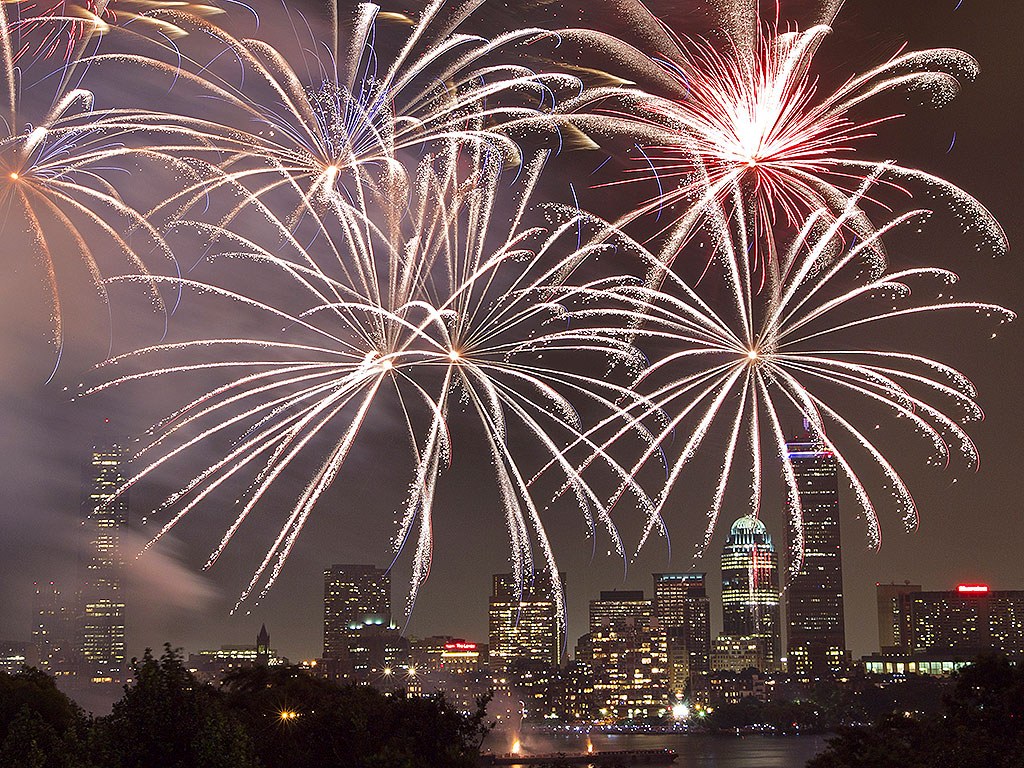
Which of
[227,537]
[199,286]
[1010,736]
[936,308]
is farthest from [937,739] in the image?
[199,286]

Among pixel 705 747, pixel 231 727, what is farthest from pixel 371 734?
pixel 705 747

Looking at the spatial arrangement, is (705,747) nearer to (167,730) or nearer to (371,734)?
(371,734)

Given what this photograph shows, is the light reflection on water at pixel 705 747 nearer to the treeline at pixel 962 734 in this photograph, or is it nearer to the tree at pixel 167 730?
the treeline at pixel 962 734

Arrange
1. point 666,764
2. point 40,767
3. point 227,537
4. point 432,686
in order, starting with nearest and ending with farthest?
point 40,767
point 227,537
point 666,764
point 432,686

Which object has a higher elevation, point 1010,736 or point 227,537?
point 227,537

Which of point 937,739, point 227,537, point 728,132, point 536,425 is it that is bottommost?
point 937,739

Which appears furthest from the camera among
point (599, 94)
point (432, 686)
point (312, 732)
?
point (432, 686)

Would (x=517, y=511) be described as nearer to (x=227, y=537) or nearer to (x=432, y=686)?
(x=227, y=537)

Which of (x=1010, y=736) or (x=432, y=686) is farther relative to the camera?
(x=432, y=686)
